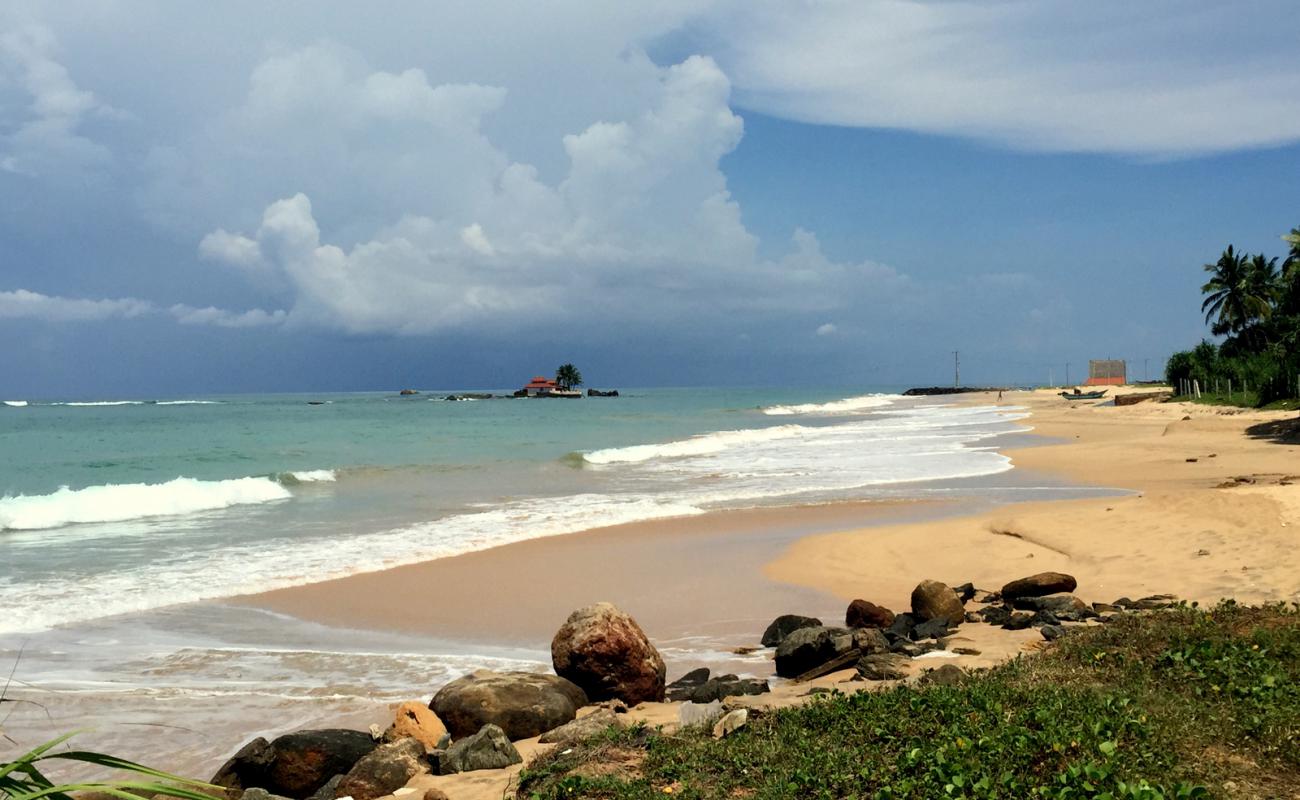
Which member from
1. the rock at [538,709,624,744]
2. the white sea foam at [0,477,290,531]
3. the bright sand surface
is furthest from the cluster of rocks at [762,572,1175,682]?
the white sea foam at [0,477,290,531]

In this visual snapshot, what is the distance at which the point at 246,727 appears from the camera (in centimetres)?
756

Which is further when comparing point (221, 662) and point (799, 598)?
point (799, 598)

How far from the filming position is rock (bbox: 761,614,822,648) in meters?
9.63

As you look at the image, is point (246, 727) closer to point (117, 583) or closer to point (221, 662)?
point (221, 662)

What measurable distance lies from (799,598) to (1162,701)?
599 centimetres

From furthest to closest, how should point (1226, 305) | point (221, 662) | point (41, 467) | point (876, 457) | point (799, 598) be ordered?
point (1226, 305), point (41, 467), point (876, 457), point (799, 598), point (221, 662)

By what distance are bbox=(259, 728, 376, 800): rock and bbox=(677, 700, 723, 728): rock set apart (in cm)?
236

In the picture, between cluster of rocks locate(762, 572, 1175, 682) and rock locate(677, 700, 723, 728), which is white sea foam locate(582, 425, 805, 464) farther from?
rock locate(677, 700, 723, 728)

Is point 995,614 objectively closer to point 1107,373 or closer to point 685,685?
point 685,685

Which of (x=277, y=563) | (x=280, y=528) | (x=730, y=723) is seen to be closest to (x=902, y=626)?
(x=730, y=723)

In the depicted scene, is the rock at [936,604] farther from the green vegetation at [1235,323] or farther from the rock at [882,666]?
the green vegetation at [1235,323]

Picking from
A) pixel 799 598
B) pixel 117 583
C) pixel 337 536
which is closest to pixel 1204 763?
pixel 799 598

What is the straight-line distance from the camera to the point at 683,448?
135 ft

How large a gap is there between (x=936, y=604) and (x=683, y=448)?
102 feet
